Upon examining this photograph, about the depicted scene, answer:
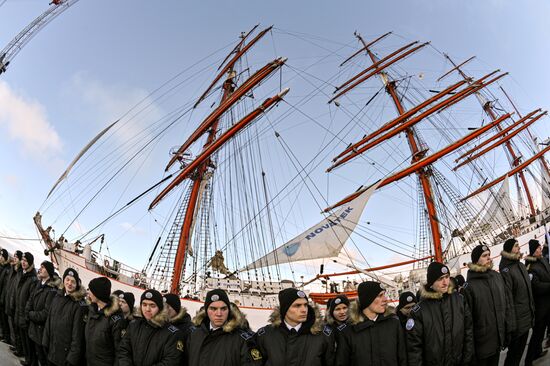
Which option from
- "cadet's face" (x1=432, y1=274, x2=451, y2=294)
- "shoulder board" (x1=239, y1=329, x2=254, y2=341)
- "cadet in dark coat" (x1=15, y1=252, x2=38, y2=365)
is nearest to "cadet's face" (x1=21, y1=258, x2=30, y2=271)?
"cadet in dark coat" (x1=15, y1=252, x2=38, y2=365)

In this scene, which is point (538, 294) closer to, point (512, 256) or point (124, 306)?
point (512, 256)

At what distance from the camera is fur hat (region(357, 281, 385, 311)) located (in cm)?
422

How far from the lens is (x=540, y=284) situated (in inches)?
235

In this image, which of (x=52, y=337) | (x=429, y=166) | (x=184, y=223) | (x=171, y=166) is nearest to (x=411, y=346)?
(x=52, y=337)

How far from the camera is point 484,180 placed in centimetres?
4203

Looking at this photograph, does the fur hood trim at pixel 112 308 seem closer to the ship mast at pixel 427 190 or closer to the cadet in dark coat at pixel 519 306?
the cadet in dark coat at pixel 519 306

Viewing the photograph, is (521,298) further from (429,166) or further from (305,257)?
(429,166)

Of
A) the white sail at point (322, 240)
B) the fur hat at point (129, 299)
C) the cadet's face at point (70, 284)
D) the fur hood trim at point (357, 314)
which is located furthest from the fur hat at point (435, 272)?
the white sail at point (322, 240)

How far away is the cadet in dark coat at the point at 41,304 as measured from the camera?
6480 mm

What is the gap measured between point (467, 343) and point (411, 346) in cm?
71

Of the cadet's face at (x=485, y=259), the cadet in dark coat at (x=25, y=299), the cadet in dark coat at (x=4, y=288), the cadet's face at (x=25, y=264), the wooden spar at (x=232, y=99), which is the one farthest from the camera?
the wooden spar at (x=232, y=99)

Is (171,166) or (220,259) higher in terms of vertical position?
(171,166)

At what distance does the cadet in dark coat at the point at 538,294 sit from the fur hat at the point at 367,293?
323cm

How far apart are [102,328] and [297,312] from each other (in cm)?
253
